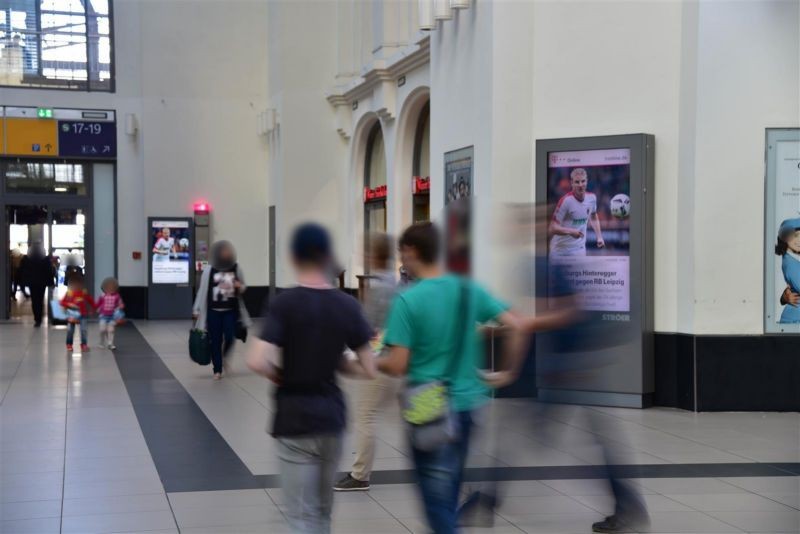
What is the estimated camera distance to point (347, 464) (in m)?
7.51

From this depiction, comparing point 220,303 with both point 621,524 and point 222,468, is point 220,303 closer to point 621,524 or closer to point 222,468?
point 222,468

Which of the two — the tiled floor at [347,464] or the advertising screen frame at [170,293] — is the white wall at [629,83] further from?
the advertising screen frame at [170,293]

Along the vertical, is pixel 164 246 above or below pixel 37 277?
above

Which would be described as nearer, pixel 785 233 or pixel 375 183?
pixel 785 233

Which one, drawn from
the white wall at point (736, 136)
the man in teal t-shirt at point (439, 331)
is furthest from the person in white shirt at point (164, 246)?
the man in teal t-shirt at point (439, 331)

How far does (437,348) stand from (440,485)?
1.79 ft

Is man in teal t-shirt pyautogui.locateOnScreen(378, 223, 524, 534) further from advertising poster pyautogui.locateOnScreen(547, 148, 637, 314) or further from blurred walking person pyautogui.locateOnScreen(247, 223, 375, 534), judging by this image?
advertising poster pyautogui.locateOnScreen(547, 148, 637, 314)

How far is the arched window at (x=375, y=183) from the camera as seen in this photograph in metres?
19.3

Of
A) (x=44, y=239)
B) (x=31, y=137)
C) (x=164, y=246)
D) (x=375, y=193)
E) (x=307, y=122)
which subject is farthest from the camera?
(x=44, y=239)

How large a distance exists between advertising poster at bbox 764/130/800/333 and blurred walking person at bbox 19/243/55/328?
54.2 ft

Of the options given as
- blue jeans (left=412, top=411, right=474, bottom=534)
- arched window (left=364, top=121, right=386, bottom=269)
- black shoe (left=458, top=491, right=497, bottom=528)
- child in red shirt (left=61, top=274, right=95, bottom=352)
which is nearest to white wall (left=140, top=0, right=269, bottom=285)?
arched window (left=364, top=121, right=386, bottom=269)

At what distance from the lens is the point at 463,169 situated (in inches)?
464

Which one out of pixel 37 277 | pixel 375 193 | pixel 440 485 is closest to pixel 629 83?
pixel 440 485

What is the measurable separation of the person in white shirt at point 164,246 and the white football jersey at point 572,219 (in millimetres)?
14370
